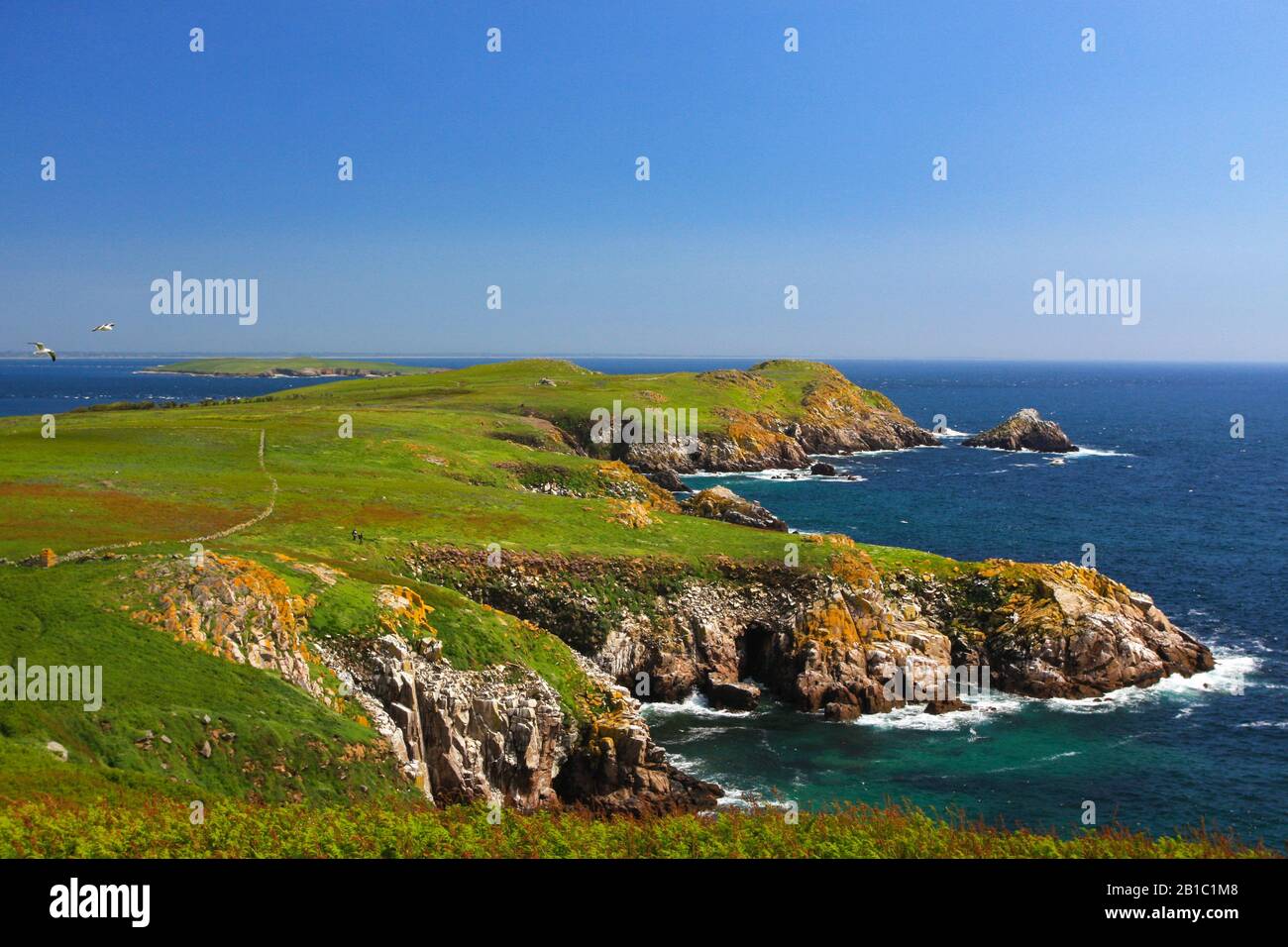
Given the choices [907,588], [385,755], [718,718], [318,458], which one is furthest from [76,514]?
[907,588]

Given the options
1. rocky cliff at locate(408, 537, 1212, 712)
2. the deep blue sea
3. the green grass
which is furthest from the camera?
rocky cliff at locate(408, 537, 1212, 712)

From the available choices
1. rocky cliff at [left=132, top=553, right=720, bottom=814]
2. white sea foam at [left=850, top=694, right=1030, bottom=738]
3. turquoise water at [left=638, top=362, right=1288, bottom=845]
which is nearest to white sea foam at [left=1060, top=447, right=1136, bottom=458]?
turquoise water at [left=638, top=362, right=1288, bottom=845]

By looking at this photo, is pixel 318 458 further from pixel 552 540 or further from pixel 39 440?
pixel 552 540

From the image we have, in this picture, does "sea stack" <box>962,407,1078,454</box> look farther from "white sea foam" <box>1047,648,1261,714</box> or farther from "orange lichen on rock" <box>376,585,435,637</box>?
"orange lichen on rock" <box>376,585,435,637</box>

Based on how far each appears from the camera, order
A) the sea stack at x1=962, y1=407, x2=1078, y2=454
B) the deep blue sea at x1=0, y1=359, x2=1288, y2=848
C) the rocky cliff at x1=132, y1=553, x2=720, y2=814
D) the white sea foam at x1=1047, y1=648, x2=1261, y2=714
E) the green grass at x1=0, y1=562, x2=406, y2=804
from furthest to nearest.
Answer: the sea stack at x1=962, y1=407, x2=1078, y2=454 < the white sea foam at x1=1047, y1=648, x2=1261, y2=714 < the deep blue sea at x1=0, y1=359, x2=1288, y2=848 < the rocky cliff at x1=132, y1=553, x2=720, y2=814 < the green grass at x1=0, y1=562, x2=406, y2=804

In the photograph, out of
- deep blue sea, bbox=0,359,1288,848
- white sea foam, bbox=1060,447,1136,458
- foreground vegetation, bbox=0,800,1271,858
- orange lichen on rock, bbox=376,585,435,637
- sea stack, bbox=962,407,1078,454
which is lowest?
deep blue sea, bbox=0,359,1288,848

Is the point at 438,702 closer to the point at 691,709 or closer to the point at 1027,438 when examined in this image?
the point at 691,709
